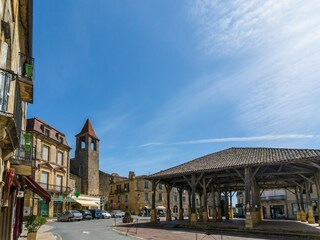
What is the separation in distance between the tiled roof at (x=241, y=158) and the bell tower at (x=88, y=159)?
25.9 meters

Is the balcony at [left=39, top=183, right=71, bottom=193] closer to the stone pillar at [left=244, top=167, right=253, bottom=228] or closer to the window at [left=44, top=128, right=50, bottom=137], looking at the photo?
the window at [left=44, top=128, right=50, bottom=137]

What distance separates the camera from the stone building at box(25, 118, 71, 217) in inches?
1407

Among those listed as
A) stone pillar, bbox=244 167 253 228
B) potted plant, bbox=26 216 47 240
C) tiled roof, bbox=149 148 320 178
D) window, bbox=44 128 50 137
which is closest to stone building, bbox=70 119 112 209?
window, bbox=44 128 50 137

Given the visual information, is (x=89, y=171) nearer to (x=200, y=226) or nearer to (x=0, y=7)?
(x=200, y=226)

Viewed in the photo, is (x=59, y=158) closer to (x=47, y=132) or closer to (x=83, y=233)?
(x=47, y=132)

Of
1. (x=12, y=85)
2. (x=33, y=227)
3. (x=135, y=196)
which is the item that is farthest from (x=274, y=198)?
(x=12, y=85)

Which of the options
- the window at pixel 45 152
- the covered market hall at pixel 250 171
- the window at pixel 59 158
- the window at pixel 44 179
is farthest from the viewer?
the window at pixel 59 158

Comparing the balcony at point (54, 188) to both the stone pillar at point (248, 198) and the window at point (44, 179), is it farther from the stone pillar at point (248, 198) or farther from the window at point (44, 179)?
the stone pillar at point (248, 198)

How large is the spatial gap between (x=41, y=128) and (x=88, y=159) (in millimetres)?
14681

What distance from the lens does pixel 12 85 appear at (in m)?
8.09

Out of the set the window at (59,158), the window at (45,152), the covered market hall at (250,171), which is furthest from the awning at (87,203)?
the covered market hall at (250,171)

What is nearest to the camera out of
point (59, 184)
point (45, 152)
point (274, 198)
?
point (45, 152)

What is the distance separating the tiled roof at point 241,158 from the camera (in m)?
19.5

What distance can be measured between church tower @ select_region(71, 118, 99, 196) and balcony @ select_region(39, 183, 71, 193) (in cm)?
843
